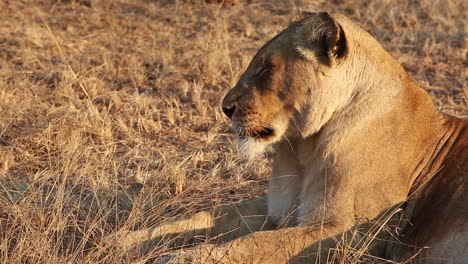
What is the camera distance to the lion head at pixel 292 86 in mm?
3684

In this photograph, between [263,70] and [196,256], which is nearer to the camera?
[196,256]

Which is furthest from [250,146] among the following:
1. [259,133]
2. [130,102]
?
[130,102]

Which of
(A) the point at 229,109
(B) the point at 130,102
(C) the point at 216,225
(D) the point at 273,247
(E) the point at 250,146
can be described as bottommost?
(B) the point at 130,102

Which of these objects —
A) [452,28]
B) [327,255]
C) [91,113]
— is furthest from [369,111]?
[452,28]

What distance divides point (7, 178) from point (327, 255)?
6.57 feet

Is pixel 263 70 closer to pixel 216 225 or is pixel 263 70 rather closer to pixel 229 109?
pixel 229 109

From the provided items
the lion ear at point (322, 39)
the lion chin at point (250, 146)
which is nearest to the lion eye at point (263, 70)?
the lion ear at point (322, 39)

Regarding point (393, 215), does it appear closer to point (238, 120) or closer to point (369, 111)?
point (369, 111)

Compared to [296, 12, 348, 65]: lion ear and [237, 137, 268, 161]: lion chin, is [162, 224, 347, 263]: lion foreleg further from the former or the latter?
[296, 12, 348, 65]: lion ear

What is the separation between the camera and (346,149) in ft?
12.2

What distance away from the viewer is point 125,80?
22.2 ft

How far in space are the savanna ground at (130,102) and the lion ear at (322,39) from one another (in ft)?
2.50

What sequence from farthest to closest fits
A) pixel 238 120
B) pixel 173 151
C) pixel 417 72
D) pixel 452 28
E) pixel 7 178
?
1. pixel 452 28
2. pixel 417 72
3. pixel 173 151
4. pixel 7 178
5. pixel 238 120

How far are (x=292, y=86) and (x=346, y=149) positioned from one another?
1.17 feet
